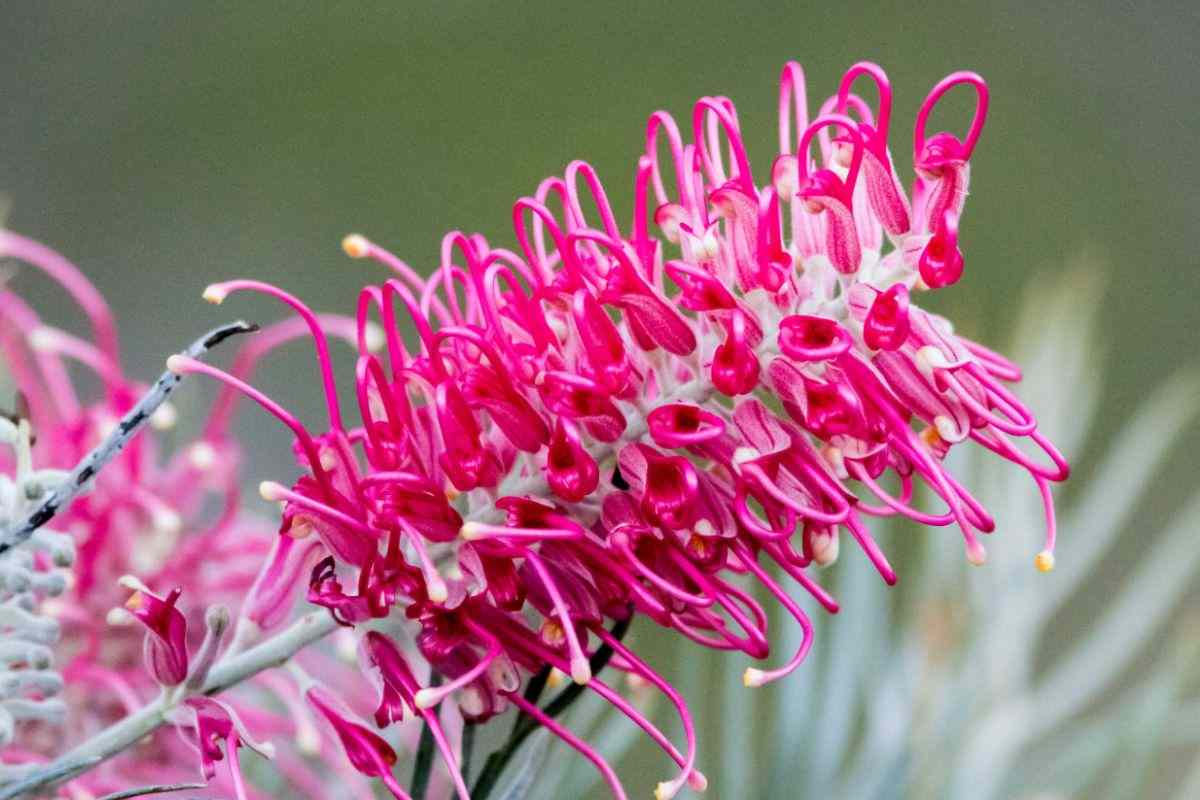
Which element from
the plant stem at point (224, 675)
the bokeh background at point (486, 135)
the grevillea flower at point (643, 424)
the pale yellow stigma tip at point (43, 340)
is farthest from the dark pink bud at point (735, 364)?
the bokeh background at point (486, 135)

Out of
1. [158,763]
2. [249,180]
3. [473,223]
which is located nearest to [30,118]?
[249,180]

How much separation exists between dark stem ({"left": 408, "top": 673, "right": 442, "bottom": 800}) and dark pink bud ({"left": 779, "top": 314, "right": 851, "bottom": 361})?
0.36 feet

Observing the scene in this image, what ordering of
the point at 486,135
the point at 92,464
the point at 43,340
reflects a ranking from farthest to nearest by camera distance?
the point at 486,135, the point at 43,340, the point at 92,464

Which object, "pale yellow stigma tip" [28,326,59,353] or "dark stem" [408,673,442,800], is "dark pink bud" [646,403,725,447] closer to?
"dark stem" [408,673,442,800]

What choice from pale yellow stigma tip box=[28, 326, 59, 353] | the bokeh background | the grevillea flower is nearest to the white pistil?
the grevillea flower

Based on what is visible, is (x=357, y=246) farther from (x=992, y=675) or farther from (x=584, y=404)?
(x=992, y=675)

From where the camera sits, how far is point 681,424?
33 centimetres

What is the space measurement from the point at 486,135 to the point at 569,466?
152cm

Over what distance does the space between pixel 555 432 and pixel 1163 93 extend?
194 cm

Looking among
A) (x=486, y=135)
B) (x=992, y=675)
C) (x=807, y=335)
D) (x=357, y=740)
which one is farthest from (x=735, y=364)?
(x=486, y=135)

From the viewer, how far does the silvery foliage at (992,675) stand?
0.46 metres

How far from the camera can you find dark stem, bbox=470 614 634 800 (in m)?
0.34

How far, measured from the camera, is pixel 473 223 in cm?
173

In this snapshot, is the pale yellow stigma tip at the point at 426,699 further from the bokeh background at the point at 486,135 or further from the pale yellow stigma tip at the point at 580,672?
the bokeh background at the point at 486,135
